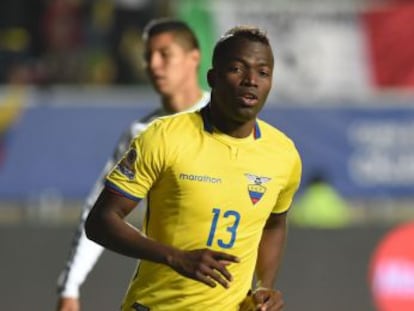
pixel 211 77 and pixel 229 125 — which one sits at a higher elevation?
pixel 211 77

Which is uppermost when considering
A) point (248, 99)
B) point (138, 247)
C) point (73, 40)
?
point (248, 99)

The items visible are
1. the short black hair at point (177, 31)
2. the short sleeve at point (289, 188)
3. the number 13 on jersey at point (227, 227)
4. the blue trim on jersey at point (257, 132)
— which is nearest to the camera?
the number 13 on jersey at point (227, 227)

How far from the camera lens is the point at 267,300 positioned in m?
4.57

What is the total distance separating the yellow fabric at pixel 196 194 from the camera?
449 centimetres

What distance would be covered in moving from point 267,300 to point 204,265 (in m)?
0.47

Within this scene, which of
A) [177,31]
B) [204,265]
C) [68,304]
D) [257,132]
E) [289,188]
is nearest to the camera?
[204,265]

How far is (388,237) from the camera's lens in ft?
31.3

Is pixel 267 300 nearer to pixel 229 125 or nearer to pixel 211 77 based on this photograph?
pixel 229 125

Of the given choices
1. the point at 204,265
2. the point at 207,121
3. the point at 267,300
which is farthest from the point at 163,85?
the point at 204,265

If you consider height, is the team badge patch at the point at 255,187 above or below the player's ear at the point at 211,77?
below

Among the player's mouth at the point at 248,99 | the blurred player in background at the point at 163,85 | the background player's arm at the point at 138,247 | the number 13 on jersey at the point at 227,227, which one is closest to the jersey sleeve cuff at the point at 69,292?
the blurred player in background at the point at 163,85

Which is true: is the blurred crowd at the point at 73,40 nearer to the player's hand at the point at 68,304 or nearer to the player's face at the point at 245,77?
the player's hand at the point at 68,304

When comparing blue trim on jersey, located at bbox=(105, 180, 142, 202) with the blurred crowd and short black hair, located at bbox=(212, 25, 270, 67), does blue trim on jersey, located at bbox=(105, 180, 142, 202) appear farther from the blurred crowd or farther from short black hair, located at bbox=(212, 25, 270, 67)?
the blurred crowd

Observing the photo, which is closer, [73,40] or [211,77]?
[211,77]
